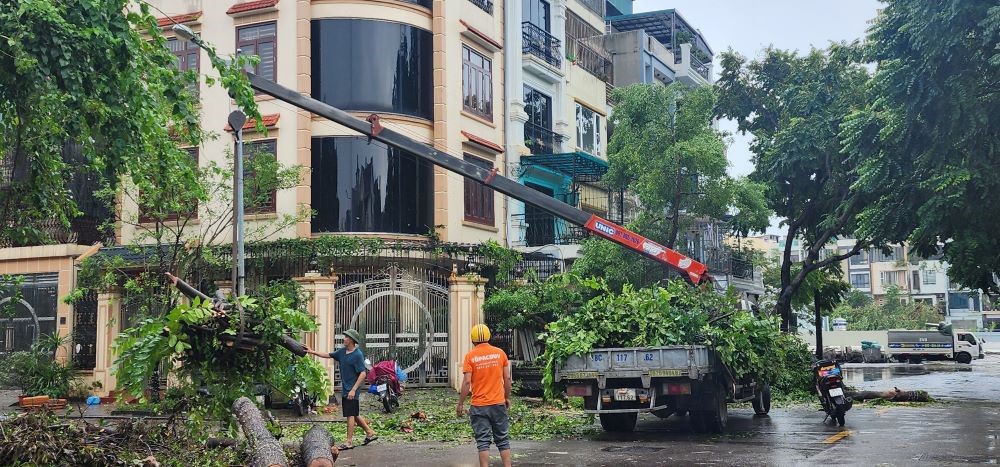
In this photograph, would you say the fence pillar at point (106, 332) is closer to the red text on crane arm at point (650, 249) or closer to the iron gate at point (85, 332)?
the iron gate at point (85, 332)

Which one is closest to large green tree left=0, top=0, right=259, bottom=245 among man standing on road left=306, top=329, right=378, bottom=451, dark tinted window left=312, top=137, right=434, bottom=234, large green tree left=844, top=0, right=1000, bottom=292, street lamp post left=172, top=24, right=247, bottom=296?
man standing on road left=306, top=329, right=378, bottom=451

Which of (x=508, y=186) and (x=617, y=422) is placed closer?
(x=617, y=422)

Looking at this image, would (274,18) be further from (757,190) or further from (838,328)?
(838,328)

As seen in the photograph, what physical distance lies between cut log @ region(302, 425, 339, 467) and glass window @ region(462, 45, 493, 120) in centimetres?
1551

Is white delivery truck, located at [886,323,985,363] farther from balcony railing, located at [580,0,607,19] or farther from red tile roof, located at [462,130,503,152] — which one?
red tile roof, located at [462,130,503,152]

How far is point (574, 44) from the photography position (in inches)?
1299

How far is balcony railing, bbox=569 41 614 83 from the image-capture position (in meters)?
33.0

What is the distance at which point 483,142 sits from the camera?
A: 25.3m

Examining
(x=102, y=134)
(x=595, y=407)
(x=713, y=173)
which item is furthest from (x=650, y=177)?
(x=102, y=134)

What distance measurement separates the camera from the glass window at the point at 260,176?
21.2 m

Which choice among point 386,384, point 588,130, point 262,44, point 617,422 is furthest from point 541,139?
point 617,422

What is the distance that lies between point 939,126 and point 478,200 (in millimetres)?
11812

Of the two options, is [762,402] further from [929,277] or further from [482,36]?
[929,277]

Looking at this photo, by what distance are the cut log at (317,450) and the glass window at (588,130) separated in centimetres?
2210
